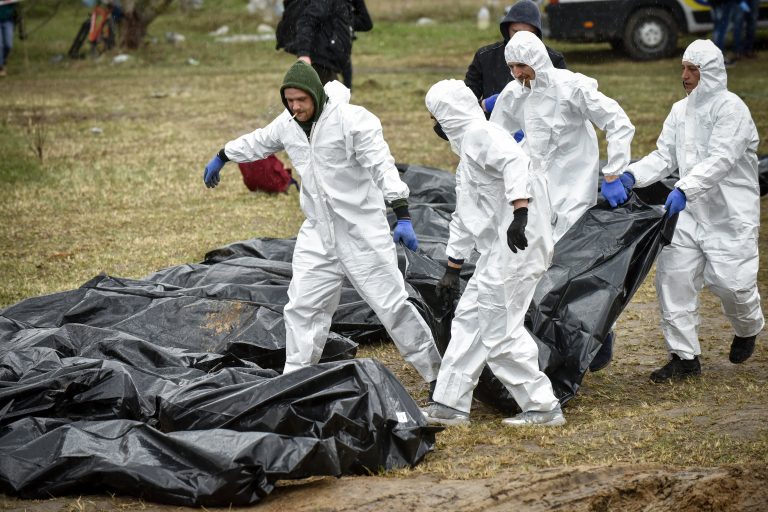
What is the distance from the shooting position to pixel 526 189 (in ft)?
14.9

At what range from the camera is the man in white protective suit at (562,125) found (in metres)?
5.50

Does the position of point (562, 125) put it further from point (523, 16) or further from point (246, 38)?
point (246, 38)

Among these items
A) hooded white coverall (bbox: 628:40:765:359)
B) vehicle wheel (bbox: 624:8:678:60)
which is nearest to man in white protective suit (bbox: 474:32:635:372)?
hooded white coverall (bbox: 628:40:765:359)

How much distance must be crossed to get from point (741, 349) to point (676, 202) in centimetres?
102

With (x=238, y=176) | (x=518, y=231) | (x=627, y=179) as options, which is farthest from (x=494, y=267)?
(x=238, y=176)

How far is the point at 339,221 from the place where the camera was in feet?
16.8

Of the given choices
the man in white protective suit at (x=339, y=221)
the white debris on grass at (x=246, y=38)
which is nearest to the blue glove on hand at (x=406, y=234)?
the man in white protective suit at (x=339, y=221)

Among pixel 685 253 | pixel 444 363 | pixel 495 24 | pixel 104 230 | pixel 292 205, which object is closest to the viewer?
pixel 444 363

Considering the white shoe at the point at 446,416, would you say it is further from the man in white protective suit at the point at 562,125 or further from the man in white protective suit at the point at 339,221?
the man in white protective suit at the point at 562,125

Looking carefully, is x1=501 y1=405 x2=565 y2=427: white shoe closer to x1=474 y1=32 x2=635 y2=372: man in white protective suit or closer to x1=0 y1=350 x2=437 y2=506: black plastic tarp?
x1=0 y1=350 x2=437 y2=506: black plastic tarp

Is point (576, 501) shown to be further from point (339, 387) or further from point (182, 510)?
point (182, 510)

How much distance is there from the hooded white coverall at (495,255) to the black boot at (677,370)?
99 centimetres

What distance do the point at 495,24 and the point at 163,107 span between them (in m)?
8.59

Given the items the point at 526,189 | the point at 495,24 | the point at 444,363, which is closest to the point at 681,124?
the point at 526,189
